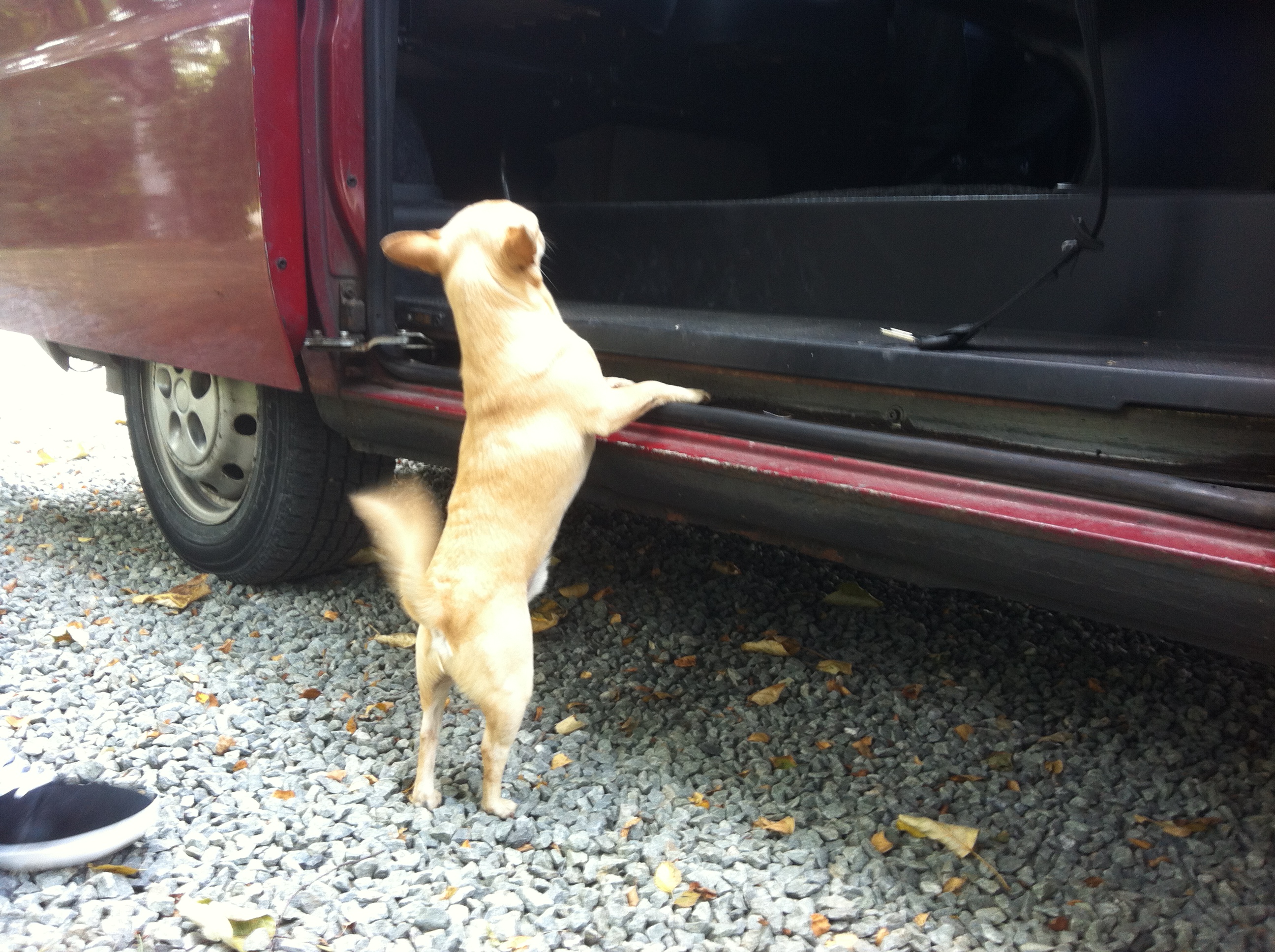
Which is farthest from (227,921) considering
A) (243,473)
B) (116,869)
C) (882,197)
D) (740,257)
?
(882,197)

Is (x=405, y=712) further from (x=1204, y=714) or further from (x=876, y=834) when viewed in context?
(x=1204, y=714)

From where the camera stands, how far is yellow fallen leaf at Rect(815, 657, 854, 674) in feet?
7.76

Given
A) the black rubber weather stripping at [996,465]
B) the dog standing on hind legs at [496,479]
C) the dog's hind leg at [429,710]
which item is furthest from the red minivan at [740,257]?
the dog's hind leg at [429,710]

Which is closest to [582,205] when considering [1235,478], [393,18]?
[393,18]

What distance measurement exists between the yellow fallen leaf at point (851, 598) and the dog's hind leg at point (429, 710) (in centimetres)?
126

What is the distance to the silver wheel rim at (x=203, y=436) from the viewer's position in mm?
2961

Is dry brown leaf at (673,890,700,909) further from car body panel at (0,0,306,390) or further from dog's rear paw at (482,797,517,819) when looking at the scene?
car body panel at (0,0,306,390)

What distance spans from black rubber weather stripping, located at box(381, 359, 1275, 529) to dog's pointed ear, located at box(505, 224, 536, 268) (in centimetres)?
38

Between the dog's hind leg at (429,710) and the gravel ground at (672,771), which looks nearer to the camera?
the gravel ground at (672,771)

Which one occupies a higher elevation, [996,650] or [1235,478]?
[1235,478]

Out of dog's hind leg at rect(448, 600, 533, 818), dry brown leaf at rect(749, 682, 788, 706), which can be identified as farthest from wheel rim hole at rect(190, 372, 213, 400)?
dry brown leaf at rect(749, 682, 788, 706)

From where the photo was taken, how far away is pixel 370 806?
1895 mm

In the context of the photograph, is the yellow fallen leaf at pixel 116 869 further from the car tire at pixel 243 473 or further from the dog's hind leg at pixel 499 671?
the car tire at pixel 243 473

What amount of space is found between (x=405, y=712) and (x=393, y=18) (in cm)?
163
